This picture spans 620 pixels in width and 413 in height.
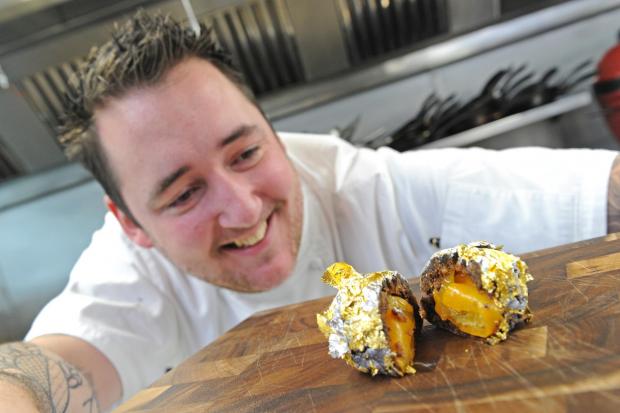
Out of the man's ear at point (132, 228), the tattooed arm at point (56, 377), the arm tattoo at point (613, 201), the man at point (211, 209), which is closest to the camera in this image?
the tattooed arm at point (56, 377)

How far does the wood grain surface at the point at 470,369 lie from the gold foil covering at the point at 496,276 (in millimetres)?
22

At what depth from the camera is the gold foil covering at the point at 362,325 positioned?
57cm

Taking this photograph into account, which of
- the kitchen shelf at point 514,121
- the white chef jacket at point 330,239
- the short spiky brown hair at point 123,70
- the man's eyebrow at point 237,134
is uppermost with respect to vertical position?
the short spiky brown hair at point 123,70

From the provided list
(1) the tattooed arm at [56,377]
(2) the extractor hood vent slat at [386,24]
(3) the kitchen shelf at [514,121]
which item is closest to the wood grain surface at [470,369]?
(1) the tattooed arm at [56,377]

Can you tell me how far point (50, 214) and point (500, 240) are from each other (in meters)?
2.19

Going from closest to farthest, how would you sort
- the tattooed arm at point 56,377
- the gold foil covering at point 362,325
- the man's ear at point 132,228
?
1. the gold foil covering at point 362,325
2. the tattooed arm at point 56,377
3. the man's ear at point 132,228

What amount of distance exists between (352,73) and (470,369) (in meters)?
1.84

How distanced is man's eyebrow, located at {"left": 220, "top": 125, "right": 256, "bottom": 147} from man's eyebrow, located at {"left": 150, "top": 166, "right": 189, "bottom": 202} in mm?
110

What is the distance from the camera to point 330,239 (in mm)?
1452

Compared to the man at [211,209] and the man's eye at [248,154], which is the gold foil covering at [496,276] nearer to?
the man at [211,209]

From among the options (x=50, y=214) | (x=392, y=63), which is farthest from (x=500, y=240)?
(x=50, y=214)

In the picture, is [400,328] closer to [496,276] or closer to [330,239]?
[496,276]

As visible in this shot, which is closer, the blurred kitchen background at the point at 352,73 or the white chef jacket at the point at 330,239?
the white chef jacket at the point at 330,239

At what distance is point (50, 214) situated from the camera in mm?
2318
